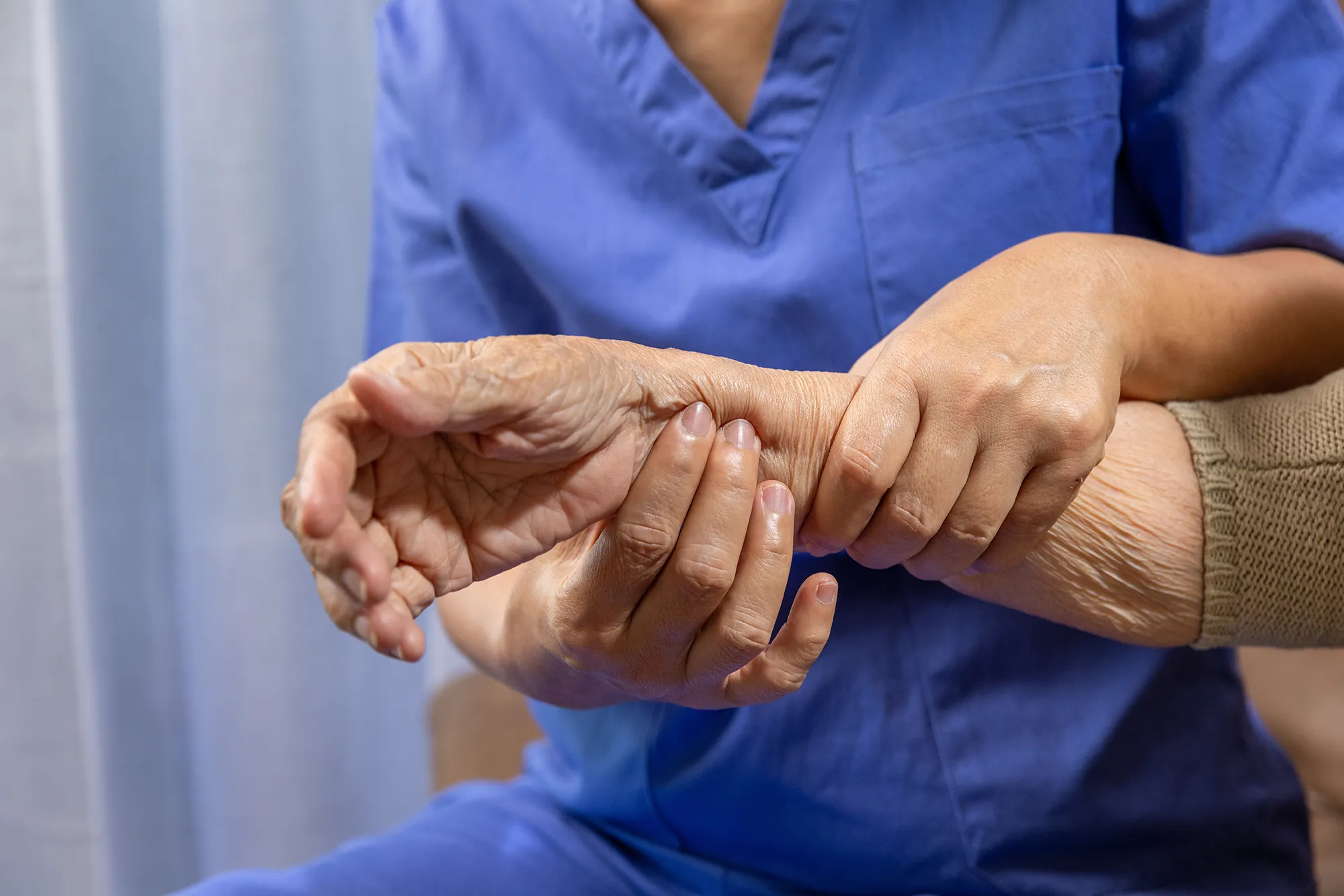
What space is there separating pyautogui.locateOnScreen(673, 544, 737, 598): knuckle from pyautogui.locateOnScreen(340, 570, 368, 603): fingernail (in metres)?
0.16

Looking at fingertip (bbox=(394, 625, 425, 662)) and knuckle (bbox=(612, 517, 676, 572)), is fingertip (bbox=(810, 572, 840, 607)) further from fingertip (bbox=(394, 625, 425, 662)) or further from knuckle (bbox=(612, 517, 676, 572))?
fingertip (bbox=(394, 625, 425, 662))

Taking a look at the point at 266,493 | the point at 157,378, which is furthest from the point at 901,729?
the point at 157,378

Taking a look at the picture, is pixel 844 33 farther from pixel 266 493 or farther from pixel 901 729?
pixel 266 493

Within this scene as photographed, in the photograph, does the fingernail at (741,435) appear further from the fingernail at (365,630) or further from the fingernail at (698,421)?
the fingernail at (365,630)

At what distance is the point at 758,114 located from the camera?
738 millimetres

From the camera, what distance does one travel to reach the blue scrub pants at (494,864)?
2.35ft

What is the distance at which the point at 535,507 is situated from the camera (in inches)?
19.5

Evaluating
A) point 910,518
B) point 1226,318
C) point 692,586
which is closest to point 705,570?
point 692,586

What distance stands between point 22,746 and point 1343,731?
56.8 inches

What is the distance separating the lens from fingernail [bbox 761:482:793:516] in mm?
525

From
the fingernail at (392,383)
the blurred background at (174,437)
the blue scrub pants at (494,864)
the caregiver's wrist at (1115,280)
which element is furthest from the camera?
the blurred background at (174,437)

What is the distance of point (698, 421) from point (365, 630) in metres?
0.19

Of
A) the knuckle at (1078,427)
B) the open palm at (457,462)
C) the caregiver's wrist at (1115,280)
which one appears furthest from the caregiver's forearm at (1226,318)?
the open palm at (457,462)

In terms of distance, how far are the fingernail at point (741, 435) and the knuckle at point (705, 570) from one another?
0.06 metres
